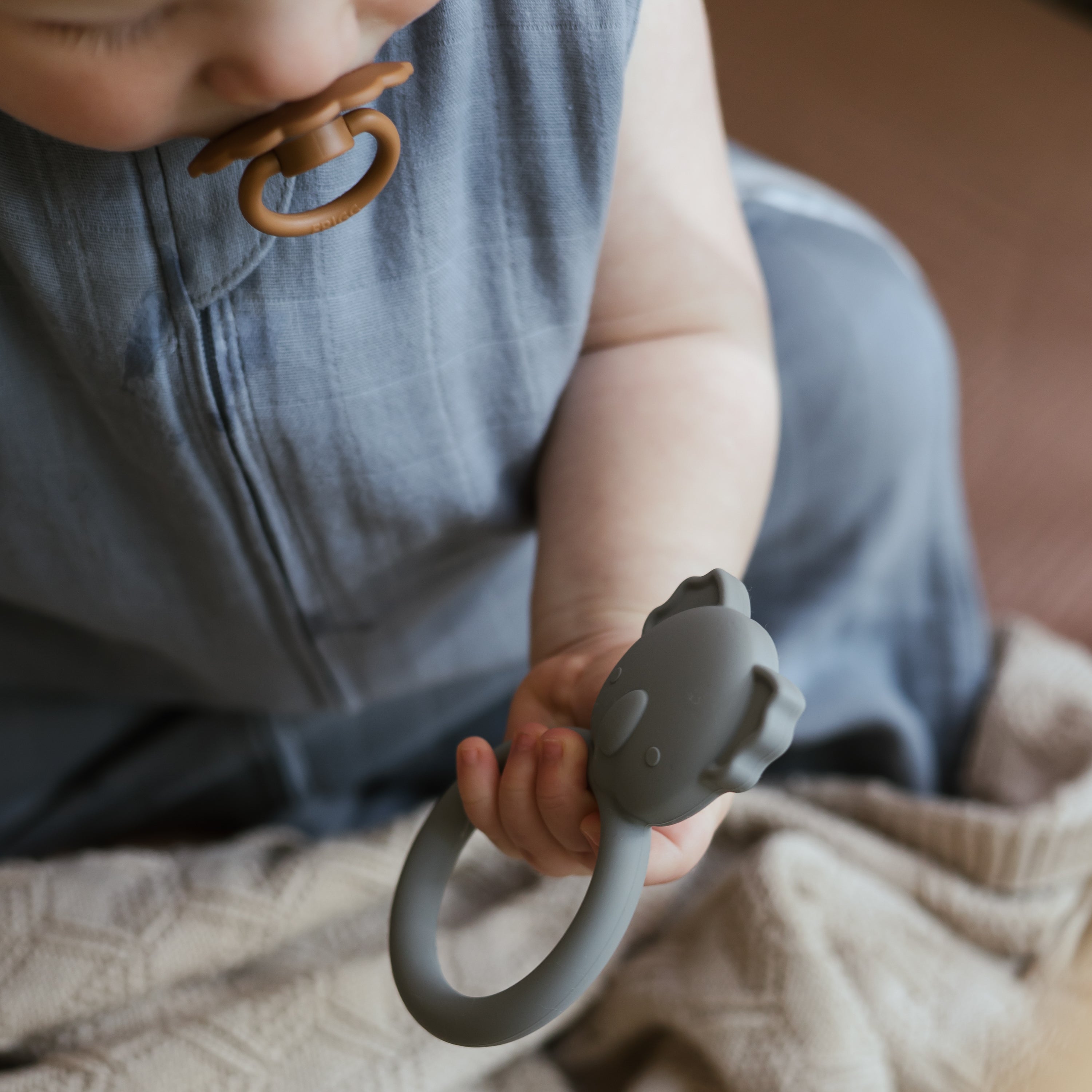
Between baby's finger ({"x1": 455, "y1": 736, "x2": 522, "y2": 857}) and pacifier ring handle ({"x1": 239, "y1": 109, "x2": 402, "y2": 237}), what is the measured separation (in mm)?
137

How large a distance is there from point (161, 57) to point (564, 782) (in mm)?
186

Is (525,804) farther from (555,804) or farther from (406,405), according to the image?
(406,405)

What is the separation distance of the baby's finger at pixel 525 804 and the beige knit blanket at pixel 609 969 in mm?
142

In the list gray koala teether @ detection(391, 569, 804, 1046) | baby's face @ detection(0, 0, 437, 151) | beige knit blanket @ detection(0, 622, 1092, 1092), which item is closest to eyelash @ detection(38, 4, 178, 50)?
baby's face @ detection(0, 0, 437, 151)

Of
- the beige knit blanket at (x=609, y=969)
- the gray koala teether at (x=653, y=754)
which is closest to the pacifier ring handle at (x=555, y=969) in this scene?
the gray koala teether at (x=653, y=754)

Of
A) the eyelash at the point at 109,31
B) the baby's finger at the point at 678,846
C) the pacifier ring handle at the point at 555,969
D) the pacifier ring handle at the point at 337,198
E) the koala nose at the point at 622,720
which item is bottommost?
the baby's finger at the point at 678,846

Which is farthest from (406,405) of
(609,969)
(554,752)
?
(609,969)

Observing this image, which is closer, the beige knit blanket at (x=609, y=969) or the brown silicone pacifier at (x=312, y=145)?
the brown silicone pacifier at (x=312, y=145)

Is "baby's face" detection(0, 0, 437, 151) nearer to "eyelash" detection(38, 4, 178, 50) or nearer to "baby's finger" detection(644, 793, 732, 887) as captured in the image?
"eyelash" detection(38, 4, 178, 50)

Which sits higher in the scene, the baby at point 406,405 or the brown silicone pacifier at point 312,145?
the brown silicone pacifier at point 312,145

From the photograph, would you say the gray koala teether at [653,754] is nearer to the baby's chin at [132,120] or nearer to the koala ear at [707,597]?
the koala ear at [707,597]

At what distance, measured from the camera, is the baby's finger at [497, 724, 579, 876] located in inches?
11.0

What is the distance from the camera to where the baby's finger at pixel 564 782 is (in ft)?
0.89

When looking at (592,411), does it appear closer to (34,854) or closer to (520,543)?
(520,543)
